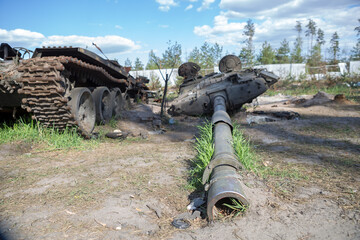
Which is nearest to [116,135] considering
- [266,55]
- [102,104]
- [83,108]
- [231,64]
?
[83,108]

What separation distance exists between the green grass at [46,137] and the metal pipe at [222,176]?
256 centimetres

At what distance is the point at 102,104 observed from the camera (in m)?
7.22

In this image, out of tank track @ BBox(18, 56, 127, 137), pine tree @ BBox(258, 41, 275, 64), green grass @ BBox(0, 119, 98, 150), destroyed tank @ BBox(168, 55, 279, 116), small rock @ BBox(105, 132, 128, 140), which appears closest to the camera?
tank track @ BBox(18, 56, 127, 137)

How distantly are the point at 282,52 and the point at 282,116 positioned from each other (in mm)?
27715

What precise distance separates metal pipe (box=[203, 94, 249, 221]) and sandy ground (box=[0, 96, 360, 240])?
0.52 ft

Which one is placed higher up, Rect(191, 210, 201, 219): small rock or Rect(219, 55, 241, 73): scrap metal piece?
Rect(219, 55, 241, 73): scrap metal piece

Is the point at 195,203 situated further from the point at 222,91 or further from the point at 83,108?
the point at 222,91

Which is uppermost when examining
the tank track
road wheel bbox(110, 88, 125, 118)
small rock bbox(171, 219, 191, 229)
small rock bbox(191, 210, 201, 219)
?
the tank track

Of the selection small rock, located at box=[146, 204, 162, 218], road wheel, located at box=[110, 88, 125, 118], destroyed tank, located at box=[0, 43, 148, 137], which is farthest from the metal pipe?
road wheel, located at box=[110, 88, 125, 118]

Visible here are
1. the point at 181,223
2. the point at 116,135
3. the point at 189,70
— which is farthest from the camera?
the point at 189,70

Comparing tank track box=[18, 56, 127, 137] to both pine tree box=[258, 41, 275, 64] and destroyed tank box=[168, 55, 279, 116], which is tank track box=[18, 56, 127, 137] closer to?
destroyed tank box=[168, 55, 279, 116]

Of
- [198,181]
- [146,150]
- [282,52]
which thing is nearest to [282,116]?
[146,150]

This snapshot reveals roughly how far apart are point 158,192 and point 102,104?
15.2 feet

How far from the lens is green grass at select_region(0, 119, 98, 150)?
505 centimetres
